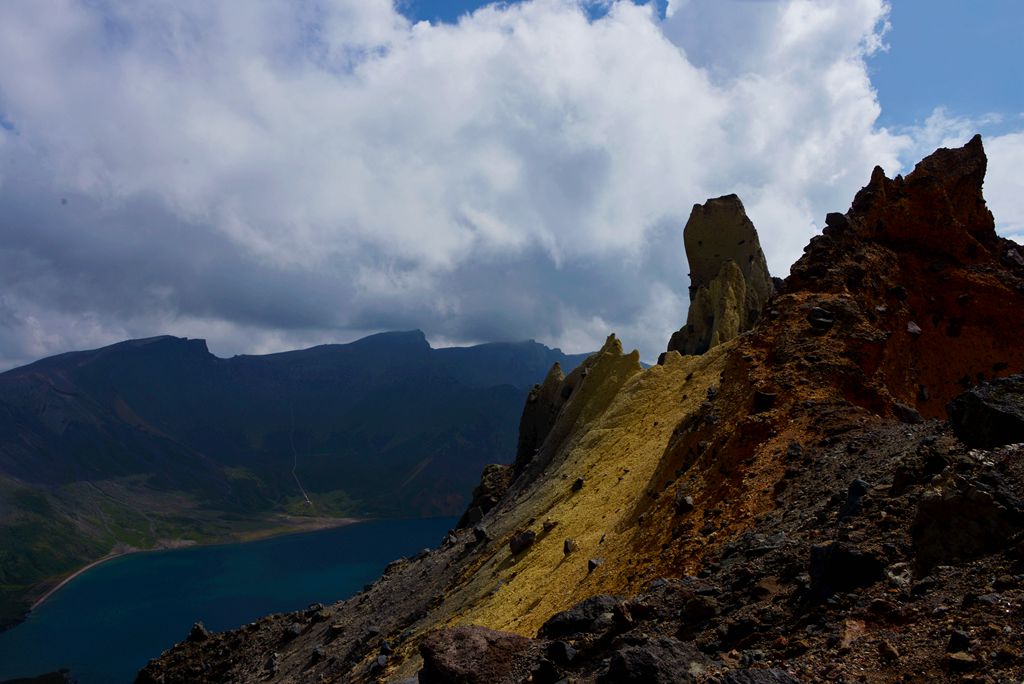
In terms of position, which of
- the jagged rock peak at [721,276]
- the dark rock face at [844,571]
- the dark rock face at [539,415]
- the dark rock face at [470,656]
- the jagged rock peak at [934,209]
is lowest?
the dark rock face at [470,656]

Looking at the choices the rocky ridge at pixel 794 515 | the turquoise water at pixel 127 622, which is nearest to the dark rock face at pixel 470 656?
the rocky ridge at pixel 794 515

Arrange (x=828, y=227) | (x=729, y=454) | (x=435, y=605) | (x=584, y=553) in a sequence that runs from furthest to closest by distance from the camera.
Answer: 1. (x=435, y=605)
2. (x=828, y=227)
3. (x=584, y=553)
4. (x=729, y=454)

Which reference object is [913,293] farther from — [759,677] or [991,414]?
[759,677]

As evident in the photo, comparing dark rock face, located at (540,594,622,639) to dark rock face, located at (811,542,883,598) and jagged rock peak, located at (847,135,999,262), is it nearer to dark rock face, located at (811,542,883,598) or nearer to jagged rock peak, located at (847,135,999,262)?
dark rock face, located at (811,542,883,598)

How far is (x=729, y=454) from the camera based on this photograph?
65.6 ft

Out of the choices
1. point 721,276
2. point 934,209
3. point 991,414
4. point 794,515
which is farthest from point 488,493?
point 991,414

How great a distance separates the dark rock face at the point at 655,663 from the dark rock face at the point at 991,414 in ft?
22.7

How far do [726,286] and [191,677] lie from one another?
185 feet

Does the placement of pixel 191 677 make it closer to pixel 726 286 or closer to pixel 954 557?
pixel 954 557

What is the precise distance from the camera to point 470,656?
1374cm

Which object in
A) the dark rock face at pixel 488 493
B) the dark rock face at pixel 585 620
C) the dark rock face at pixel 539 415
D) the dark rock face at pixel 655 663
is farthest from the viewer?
the dark rock face at pixel 539 415

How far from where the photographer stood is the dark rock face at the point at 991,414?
1235 cm

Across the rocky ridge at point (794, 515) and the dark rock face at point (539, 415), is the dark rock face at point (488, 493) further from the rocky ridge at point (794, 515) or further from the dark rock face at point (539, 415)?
the rocky ridge at point (794, 515)

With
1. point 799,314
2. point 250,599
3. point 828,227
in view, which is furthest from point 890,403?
point 250,599
